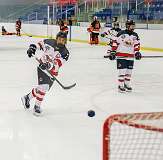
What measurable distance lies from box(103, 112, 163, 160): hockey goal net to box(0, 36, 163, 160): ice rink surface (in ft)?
1.08

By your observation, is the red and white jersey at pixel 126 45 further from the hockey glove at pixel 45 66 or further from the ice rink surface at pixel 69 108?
the hockey glove at pixel 45 66

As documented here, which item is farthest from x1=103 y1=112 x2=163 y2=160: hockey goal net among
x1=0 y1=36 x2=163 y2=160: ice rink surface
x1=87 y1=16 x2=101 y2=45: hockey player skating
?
x1=87 y1=16 x2=101 y2=45: hockey player skating

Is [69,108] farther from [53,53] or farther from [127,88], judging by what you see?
[127,88]

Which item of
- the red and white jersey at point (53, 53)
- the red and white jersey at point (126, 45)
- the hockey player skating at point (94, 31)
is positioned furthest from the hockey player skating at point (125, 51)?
the hockey player skating at point (94, 31)

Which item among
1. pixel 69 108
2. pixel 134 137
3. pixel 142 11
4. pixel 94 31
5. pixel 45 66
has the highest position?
pixel 142 11

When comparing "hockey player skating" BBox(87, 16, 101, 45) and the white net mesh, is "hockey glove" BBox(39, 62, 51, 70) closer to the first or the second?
the white net mesh

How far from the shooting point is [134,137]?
380 cm

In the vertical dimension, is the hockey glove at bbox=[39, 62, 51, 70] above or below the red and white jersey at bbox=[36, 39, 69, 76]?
below

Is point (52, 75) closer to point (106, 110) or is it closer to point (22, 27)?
point (106, 110)

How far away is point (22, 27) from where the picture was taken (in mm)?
26469

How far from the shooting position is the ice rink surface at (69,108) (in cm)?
396

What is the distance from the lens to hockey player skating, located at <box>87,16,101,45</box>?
688 inches

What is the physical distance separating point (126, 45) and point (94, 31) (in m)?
10.6

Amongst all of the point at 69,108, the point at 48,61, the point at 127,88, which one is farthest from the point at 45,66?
the point at 127,88
